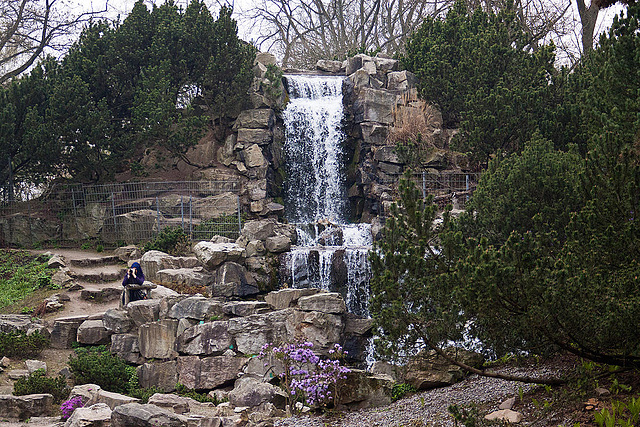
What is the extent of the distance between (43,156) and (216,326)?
10.4 metres

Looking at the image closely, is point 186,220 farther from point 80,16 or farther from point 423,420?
point 423,420

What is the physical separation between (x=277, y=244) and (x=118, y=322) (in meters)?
4.39

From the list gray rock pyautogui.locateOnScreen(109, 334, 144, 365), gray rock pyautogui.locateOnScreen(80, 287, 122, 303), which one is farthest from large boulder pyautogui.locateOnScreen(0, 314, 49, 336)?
gray rock pyautogui.locateOnScreen(109, 334, 144, 365)

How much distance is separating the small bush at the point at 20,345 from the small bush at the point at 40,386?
1.60 m

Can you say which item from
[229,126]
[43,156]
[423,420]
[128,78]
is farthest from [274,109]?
[423,420]

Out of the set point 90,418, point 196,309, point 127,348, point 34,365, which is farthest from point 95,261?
point 90,418

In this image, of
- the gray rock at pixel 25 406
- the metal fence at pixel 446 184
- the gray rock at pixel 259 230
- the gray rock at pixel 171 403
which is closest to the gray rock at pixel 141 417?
the gray rock at pixel 171 403

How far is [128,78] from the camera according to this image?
2083 cm

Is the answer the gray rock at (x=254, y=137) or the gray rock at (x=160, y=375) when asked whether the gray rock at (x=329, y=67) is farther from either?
the gray rock at (x=160, y=375)

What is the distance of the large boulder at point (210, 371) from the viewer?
1130 centimetres

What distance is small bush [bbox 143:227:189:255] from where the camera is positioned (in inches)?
676

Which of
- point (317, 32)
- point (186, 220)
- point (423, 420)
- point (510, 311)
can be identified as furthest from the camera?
point (317, 32)

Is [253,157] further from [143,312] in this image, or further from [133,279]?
[143,312]

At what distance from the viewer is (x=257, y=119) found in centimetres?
A: 2136
